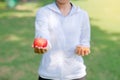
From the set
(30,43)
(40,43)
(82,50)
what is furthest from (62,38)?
(30,43)

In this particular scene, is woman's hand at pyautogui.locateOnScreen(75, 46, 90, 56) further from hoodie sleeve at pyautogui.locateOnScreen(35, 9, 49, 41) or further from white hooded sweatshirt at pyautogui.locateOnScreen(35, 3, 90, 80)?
hoodie sleeve at pyautogui.locateOnScreen(35, 9, 49, 41)

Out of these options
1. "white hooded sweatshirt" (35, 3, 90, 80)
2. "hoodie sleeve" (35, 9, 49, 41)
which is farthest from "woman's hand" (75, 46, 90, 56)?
"hoodie sleeve" (35, 9, 49, 41)

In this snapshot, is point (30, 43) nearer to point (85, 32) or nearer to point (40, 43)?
point (85, 32)

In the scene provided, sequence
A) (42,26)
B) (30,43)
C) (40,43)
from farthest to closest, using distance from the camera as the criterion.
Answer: (30,43)
(42,26)
(40,43)

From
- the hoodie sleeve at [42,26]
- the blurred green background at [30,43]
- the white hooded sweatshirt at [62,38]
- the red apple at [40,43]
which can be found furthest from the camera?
the blurred green background at [30,43]

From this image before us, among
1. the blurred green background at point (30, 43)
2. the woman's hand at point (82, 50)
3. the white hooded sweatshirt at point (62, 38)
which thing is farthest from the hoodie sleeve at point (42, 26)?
the blurred green background at point (30, 43)

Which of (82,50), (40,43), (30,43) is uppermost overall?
(40,43)

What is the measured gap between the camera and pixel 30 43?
7082 mm

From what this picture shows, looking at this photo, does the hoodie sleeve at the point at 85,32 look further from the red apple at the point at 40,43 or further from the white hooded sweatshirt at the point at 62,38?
the red apple at the point at 40,43

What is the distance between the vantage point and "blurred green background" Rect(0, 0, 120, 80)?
5.55 m

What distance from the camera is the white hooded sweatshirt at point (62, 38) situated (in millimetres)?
2881

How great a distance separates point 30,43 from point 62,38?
423cm

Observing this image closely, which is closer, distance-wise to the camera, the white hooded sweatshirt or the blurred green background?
the white hooded sweatshirt

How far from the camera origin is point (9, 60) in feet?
19.9
